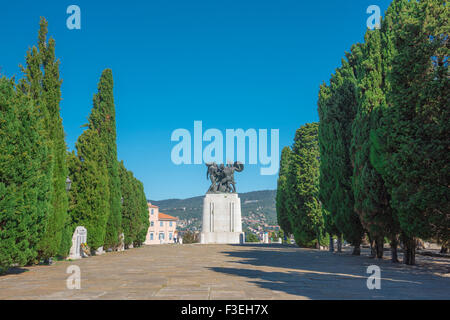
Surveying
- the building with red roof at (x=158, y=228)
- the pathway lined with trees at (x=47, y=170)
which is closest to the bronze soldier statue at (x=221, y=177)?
the pathway lined with trees at (x=47, y=170)

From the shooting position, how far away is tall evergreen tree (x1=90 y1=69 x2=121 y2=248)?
2269 cm

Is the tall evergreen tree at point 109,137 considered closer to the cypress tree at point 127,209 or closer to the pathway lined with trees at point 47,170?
the pathway lined with trees at point 47,170

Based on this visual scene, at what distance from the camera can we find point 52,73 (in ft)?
48.8

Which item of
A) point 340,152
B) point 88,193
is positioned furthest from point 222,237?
point 340,152

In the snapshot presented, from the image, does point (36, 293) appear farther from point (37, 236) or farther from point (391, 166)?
point (391, 166)

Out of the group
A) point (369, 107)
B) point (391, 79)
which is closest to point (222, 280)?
point (391, 79)

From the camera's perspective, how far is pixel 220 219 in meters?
41.3

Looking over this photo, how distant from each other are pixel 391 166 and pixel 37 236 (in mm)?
11245

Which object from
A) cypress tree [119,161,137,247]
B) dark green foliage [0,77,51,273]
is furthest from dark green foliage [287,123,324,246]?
dark green foliage [0,77,51,273]

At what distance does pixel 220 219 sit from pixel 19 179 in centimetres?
3222

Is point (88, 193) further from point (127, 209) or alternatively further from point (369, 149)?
point (369, 149)

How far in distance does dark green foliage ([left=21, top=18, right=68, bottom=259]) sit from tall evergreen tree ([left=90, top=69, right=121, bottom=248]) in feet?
24.4

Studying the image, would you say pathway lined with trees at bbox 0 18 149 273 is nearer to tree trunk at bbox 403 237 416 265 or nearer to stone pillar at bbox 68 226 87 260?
stone pillar at bbox 68 226 87 260

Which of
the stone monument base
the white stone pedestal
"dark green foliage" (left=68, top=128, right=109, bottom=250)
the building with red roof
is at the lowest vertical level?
the building with red roof
